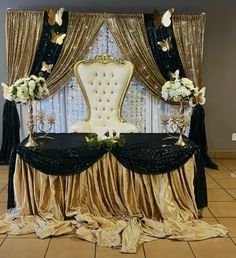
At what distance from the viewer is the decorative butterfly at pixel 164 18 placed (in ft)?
14.7

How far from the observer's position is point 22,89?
2941 mm

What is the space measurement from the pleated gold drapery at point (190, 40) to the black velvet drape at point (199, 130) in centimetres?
40

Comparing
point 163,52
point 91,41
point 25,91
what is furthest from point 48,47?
point 25,91

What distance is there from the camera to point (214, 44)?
4844 millimetres

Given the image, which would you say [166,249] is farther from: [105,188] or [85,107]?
[85,107]

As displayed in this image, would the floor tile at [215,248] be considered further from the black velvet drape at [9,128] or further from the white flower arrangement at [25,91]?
the black velvet drape at [9,128]

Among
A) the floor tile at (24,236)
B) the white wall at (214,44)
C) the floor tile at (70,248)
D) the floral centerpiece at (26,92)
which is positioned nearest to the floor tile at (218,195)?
the white wall at (214,44)

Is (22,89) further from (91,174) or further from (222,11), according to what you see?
(222,11)

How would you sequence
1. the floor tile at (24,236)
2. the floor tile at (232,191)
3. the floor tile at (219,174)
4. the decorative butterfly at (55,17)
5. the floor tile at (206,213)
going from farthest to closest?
the decorative butterfly at (55,17) < the floor tile at (219,174) < the floor tile at (232,191) < the floor tile at (206,213) < the floor tile at (24,236)

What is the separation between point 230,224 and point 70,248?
142 centimetres

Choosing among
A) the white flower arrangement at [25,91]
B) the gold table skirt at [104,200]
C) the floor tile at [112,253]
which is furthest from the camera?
the white flower arrangement at [25,91]

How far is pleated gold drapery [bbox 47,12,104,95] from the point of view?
4543mm

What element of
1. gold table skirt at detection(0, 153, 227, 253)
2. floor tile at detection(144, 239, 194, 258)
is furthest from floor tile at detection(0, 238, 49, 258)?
floor tile at detection(144, 239, 194, 258)

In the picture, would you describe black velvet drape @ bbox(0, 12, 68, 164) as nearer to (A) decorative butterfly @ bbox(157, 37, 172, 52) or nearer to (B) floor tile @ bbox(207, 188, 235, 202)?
(A) decorative butterfly @ bbox(157, 37, 172, 52)
